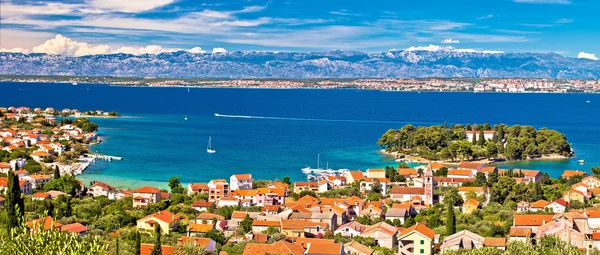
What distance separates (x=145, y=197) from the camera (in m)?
25.7

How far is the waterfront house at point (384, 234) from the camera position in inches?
772

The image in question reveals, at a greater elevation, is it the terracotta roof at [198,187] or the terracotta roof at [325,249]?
the terracotta roof at [325,249]

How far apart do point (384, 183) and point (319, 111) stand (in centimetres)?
6281

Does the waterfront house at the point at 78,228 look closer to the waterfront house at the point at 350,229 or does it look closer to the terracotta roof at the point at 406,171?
the waterfront house at the point at 350,229

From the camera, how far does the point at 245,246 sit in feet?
56.9

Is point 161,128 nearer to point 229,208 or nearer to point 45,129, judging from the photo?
point 45,129

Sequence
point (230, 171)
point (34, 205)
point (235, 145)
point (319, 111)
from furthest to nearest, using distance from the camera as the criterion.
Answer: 1. point (319, 111)
2. point (235, 145)
3. point (230, 171)
4. point (34, 205)

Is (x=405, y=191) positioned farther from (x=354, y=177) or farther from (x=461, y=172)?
(x=461, y=172)

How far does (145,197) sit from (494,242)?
13085 millimetres

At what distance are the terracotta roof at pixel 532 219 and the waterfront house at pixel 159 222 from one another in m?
10.4

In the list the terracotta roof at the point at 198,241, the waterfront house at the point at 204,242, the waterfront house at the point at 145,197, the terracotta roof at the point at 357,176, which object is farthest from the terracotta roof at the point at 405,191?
the terracotta roof at the point at 198,241

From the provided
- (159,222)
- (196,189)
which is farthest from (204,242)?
(196,189)

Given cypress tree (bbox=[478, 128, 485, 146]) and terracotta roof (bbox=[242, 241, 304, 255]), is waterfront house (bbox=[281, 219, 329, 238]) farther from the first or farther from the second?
cypress tree (bbox=[478, 128, 485, 146])

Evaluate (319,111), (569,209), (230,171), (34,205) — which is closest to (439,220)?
(569,209)
